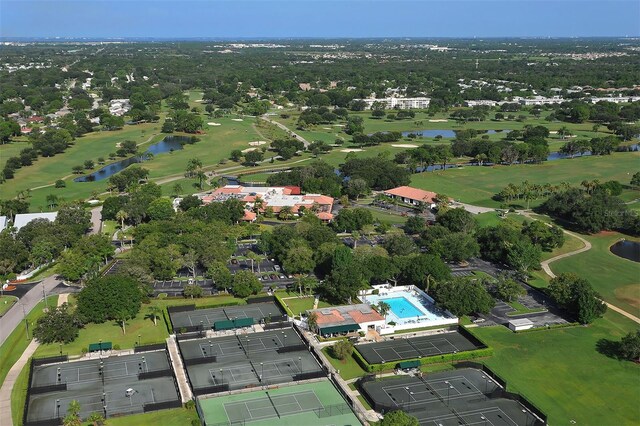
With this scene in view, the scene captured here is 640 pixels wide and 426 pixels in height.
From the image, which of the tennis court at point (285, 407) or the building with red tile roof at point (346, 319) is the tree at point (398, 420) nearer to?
the tennis court at point (285, 407)

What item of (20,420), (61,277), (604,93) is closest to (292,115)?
(604,93)

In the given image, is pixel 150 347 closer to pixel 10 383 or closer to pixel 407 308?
pixel 10 383

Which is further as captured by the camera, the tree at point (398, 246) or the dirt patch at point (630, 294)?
the tree at point (398, 246)

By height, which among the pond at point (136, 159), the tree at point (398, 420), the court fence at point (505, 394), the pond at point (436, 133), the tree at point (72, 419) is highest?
the tree at point (72, 419)

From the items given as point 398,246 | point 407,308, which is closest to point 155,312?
point 407,308

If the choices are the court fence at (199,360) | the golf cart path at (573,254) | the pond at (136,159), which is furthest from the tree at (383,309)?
the pond at (136,159)

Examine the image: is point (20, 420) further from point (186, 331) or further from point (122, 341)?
point (186, 331)
